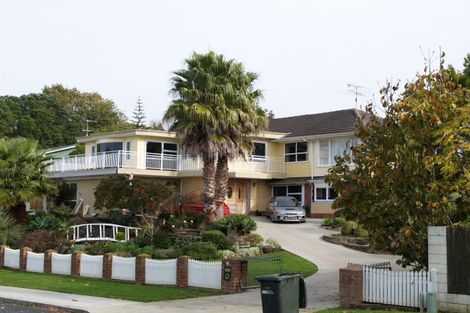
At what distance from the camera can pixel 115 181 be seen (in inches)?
1237

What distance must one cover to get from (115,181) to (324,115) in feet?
60.2

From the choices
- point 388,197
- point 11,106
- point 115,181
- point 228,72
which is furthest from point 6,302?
point 11,106

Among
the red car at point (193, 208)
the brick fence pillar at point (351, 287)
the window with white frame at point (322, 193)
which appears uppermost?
the window with white frame at point (322, 193)

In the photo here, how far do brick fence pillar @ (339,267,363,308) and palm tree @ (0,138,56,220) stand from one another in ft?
64.2

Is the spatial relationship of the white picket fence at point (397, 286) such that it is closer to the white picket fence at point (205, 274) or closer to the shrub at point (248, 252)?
the white picket fence at point (205, 274)

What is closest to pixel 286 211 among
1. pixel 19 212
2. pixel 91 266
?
pixel 19 212

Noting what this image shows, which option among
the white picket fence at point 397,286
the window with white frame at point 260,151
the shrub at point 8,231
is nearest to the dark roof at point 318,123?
the window with white frame at point 260,151

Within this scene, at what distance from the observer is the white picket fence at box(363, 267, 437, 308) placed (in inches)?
543

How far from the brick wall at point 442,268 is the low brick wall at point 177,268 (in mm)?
6020

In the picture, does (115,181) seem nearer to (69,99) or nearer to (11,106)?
(11,106)

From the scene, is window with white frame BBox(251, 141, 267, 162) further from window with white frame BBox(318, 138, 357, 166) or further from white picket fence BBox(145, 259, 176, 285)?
white picket fence BBox(145, 259, 176, 285)

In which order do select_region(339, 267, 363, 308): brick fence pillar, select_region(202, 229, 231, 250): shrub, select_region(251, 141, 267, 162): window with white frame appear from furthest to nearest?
select_region(251, 141, 267, 162): window with white frame < select_region(202, 229, 231, 250): shrub < select_region(339, 267, 363, 308): brick fence pillar

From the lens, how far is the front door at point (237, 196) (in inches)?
1601

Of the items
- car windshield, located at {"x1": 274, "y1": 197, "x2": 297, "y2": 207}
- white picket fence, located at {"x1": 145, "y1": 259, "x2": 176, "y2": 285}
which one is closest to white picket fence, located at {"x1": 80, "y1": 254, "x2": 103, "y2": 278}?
white picket fence, located at {"x1": 145, "y1": 259, "x2": 176, "y2": 285}
